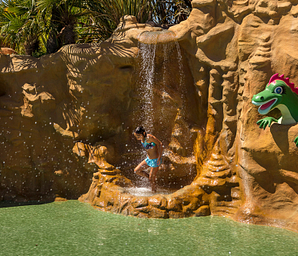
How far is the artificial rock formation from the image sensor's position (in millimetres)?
5812

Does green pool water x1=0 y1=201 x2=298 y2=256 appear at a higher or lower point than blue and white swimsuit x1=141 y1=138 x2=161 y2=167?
lower

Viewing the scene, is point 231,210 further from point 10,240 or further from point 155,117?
point 10,240

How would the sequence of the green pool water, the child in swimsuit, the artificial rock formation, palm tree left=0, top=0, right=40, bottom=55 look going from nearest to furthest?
the green pool water → the artificial rock formation → the child in swimsuit → palm tree left=0, top=0, right=40, bottom=55

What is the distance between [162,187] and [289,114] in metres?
3.12

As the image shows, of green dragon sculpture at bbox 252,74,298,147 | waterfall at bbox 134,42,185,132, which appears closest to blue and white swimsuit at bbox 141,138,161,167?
waterfall at bbox 134,42,185,132

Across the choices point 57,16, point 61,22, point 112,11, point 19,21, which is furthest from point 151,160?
point 19,21

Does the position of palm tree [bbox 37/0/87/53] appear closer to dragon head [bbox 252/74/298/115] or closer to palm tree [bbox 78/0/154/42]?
palm tree [bbox 78/0/154/42]

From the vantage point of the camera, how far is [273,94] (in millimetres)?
5402

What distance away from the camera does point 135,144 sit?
7852mm

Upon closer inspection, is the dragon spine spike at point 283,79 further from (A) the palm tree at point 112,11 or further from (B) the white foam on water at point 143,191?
(A) the palm tree at point 112,11

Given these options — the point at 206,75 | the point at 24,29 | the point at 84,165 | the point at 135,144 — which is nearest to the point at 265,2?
the point at 206,75

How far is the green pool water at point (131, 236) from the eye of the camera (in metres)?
4.69

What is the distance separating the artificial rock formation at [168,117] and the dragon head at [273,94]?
0.32m

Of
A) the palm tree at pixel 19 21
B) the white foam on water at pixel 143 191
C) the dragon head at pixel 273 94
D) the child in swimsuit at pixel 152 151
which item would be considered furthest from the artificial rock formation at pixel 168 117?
the palm tree at pixel 19 21
